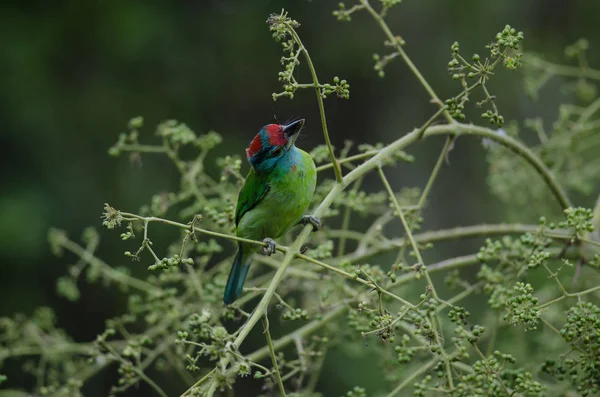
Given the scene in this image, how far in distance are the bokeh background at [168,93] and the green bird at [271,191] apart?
3.68 metres

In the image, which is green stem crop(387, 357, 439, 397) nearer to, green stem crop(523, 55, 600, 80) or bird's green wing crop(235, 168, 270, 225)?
bird's green wing crop(235, 168, 270, 225)

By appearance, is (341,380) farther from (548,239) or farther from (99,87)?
(548,239)

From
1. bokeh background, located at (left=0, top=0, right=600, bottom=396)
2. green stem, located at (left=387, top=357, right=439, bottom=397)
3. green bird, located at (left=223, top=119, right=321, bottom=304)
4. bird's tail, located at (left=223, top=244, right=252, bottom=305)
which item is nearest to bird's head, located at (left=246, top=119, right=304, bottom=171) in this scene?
green bird, located at (left=223, top=119, right=321, bottom=304)

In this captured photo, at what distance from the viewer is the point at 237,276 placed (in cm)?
248

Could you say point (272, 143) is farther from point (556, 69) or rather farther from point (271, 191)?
point (556, 69)

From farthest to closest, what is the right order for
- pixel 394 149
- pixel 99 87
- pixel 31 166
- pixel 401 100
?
1. pixel 401 100
2. pixel 99 87
3. pixel 31 166
4. pixel 394 149

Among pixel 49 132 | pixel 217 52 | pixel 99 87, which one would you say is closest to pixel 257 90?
pixel 217 52

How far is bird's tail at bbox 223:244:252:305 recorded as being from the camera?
2418 mm

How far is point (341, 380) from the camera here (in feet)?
22.4

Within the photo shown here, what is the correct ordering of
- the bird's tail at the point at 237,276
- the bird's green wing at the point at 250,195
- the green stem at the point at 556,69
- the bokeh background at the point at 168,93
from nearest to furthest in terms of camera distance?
the bird's tail at the point at 237,276, the bird's green wing at the point at 250,195, the green stem at the point at 556,69, the bokeh background at the point at 168,93

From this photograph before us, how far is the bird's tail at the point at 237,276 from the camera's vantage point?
7.93 ft

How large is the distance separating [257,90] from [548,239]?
6337 mm

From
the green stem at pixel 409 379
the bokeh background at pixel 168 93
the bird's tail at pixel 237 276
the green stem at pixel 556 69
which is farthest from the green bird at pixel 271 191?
the bokeh background at pixel 168 93

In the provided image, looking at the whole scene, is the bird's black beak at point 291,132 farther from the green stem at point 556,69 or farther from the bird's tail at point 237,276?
the green stem at point 556,69
